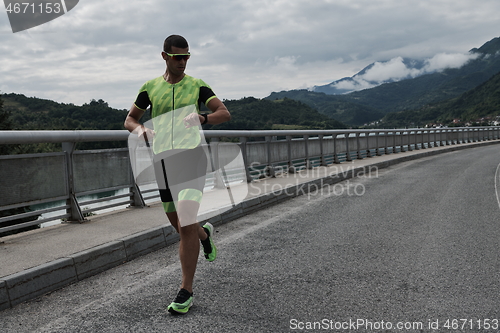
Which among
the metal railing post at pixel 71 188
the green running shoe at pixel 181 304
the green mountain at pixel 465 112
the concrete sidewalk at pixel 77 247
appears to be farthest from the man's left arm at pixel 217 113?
the green mountain at pixel 465 112

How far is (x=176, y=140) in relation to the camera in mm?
3506

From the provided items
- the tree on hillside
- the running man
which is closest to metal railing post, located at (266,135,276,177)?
the running man

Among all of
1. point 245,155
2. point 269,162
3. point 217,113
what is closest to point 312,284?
point 217,113

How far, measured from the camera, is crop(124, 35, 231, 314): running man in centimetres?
350

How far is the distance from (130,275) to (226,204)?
353cm

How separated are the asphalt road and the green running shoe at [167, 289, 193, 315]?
55mm

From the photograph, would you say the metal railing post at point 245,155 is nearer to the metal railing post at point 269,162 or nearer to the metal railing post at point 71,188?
the metal railing post at point 269,162

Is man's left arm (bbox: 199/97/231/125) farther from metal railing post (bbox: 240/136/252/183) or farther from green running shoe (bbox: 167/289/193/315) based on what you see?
metal railing post (bbox: 240/136/252/183)

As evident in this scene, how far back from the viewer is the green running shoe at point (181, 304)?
3.41m

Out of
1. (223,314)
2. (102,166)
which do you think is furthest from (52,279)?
(102,166)

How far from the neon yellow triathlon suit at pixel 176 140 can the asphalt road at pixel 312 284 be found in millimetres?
927

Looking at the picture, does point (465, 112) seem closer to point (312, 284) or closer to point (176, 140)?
point (312, 284)

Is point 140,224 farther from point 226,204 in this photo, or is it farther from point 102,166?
point 226,204

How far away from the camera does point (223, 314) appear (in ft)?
11.3
